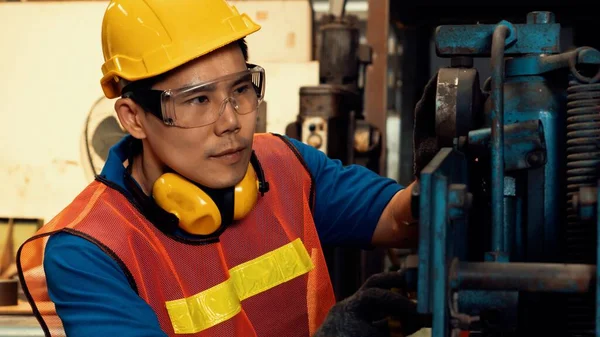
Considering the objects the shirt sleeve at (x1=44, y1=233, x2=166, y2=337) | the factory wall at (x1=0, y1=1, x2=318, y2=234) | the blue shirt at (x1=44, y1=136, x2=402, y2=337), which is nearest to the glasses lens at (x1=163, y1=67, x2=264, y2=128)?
the blue shirt at (x1=44, y1=136, x2=402, y2=337)

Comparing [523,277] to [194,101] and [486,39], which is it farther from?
[194,101]

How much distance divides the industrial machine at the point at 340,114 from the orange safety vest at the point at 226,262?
39.2 inches

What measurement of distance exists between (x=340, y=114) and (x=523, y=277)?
1.92 metres

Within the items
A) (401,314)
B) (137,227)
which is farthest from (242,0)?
(401,314)

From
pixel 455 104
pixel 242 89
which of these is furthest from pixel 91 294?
pixel 455 104

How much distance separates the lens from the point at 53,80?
11.4 ft

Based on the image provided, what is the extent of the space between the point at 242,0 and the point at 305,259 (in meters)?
1.70

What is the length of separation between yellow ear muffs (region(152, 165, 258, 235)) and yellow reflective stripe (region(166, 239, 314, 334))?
13cm

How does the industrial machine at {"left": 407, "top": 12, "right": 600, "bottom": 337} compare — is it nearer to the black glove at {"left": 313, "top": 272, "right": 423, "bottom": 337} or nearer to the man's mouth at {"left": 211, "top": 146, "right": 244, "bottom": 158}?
the black glove at {"left": 313, "top": 272, "right": 423, "bottom": 337}

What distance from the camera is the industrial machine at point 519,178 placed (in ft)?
4.12

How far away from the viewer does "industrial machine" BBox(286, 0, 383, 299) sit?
3.09 metres

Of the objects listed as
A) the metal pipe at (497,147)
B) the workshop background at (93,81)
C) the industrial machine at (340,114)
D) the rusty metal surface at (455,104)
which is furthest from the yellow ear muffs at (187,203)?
the workshop background at (93,81)

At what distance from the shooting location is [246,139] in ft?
5.93

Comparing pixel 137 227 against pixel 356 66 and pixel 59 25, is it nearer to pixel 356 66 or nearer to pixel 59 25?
pixel 356 66
